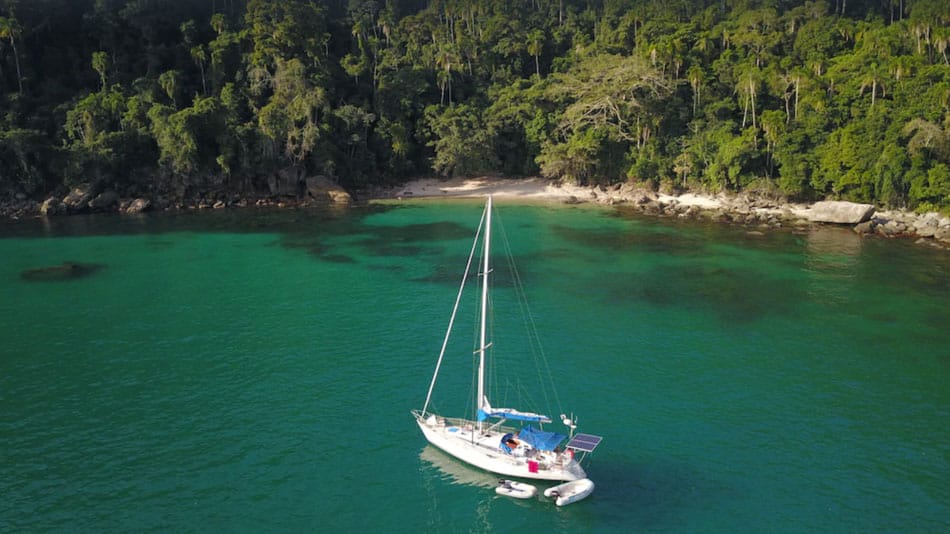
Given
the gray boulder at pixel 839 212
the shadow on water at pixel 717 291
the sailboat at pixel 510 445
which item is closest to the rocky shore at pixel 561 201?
the gray boulder at pixel 839 212

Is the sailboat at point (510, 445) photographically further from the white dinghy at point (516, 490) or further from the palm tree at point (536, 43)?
the palm tree at point (536, 43)

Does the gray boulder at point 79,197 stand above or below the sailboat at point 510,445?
above

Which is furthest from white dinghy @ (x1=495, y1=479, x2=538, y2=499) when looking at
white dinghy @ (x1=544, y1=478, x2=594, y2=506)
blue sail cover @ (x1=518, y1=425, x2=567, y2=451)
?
blue sail cover @ (x1=518, y1=425, x2=567, y2=451)

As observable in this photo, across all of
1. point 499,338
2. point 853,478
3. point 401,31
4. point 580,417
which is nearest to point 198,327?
point 499,338

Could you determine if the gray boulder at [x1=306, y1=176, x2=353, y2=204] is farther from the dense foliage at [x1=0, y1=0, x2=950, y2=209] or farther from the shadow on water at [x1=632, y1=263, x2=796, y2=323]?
the shadow on water at [x1=632, y1=263, x2=796, y2=323]

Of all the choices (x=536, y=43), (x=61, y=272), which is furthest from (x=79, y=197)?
(x=536, y=43)

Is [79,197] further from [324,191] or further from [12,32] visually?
[324,191]

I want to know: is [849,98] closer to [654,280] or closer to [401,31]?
[654,280]
